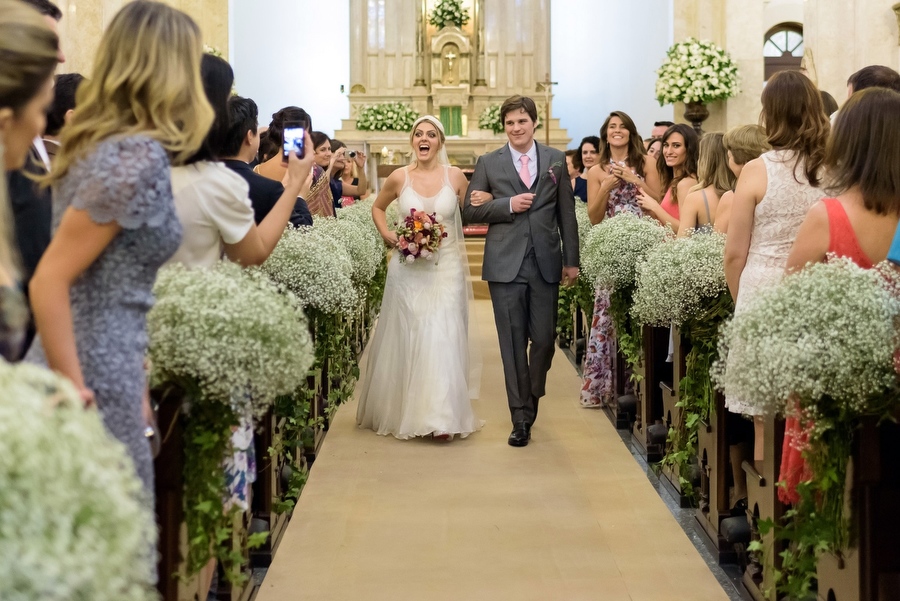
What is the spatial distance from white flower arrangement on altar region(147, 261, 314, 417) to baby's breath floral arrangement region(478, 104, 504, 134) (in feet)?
57.3

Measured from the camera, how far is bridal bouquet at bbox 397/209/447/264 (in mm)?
6938

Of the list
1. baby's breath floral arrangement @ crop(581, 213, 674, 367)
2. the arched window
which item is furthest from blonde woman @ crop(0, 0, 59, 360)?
→ the arched window

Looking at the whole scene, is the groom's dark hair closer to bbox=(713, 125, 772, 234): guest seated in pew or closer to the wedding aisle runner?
bbox=(713, 125, 772, 234): guest seated in pew

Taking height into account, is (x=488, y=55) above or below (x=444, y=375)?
above

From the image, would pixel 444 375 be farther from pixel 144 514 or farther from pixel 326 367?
pixel 144 514

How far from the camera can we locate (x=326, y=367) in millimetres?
7156

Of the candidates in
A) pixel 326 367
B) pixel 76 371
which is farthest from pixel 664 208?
pixel 76 371

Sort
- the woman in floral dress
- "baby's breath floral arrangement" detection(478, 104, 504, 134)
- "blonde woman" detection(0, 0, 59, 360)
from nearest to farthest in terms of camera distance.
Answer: "blonde woman" detection(0, 0, 59, 360)
the woman in floral dress
"baby's breath floral arrangement" detection(478, 104, 504, 134)

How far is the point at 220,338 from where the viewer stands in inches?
117

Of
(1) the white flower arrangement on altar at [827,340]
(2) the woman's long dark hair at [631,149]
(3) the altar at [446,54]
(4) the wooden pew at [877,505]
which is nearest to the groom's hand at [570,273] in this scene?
(2) the woman's long dark hair at [631,149]

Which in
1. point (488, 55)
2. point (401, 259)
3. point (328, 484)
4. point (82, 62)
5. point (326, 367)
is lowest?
point (328, 484)

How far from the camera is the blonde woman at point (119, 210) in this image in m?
2.41

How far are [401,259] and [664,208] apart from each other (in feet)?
5.82

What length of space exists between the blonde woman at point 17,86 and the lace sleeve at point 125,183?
19 cm
